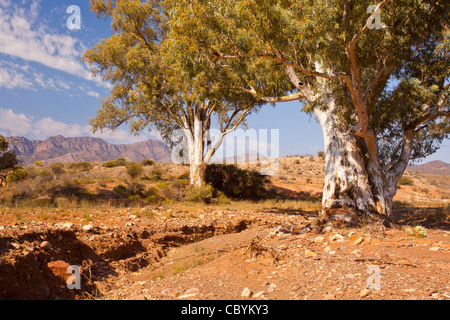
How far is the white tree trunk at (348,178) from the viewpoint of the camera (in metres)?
7.55

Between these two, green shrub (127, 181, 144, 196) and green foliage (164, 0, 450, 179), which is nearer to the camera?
green foliage (164, 0, 450, 179)

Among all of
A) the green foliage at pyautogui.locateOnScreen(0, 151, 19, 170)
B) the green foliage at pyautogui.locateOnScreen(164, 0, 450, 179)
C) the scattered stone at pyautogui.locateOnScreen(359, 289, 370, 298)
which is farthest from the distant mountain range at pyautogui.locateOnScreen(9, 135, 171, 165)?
the scattered stone at pyautogui.locateOnScreen(359, 289, 370, 298)

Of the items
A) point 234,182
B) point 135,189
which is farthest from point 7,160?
point 234,182

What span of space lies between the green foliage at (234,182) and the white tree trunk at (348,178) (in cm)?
887

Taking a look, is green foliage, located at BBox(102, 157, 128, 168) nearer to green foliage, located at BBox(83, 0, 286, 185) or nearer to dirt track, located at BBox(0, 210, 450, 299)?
green foliage, located at BBox(83, 0, 286, 185)

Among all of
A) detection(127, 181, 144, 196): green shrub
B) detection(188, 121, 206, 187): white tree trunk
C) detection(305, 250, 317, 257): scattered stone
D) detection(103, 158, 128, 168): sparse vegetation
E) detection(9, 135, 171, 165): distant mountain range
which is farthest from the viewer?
detection(9, 135, 171, 165): distant mountain range

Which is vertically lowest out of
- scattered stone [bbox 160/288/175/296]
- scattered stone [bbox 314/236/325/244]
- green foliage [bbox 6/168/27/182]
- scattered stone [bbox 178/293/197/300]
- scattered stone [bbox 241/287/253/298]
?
scattered stone [bbox 160/288/175/296]

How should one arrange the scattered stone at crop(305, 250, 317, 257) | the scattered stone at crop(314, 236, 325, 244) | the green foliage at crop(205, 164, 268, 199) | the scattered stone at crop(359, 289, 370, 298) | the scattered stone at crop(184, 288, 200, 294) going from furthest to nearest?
the green foliage at crop(205, 164, 268, 199), the scattered stone at crop(314, 236, 325, 244), the scattered stone at crop(305, 250, 317, 257), the scattered stone at crop(184, 288, 200, 294), the scattered stone at crop(359, 289, 370, 298)

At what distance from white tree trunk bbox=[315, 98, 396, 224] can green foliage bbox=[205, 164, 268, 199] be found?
8.87 m

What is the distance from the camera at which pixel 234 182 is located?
1689cm

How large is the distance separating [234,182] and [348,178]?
954 cm

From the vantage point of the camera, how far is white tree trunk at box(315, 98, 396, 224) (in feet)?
24.8

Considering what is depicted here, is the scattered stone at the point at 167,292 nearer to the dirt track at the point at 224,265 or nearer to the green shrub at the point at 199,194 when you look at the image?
the dirt track at the point at 224,265
